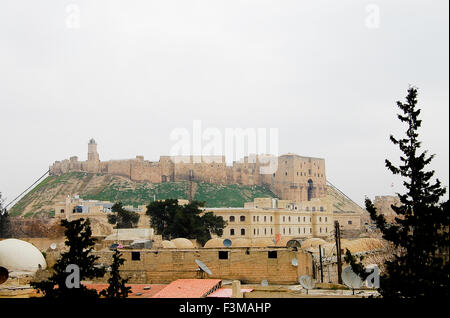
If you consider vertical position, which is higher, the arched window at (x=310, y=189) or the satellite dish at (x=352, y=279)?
the arched window at (x=310, y=189)

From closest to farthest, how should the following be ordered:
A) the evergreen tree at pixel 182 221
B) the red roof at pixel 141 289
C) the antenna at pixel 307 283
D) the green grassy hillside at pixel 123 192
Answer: the antenna at pixel 307 283 → the red roof at pixel 141 289 → the evergreen tree at pixel 182 221 → the green grassy hillside at pixel 123 192

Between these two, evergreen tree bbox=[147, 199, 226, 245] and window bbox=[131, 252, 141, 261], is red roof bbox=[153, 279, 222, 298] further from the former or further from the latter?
evergreen tree bbox=[147, 199, 226, 245]

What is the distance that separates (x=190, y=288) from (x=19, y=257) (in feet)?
24.8

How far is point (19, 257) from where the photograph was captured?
69.9 feet

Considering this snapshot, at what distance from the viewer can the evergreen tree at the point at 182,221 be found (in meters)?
46.7

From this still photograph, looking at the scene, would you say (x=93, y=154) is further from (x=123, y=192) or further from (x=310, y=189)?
(x=310, y=189)

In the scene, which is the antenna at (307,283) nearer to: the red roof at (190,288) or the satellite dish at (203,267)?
the red roof at (190,288)

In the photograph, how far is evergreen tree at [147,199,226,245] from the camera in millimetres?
46719

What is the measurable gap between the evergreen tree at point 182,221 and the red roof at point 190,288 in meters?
27.0

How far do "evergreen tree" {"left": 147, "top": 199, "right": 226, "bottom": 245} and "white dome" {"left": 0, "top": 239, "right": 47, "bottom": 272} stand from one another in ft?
81.2

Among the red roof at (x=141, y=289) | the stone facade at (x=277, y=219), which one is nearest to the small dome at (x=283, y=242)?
the stone facade at (x=277, y=219)
